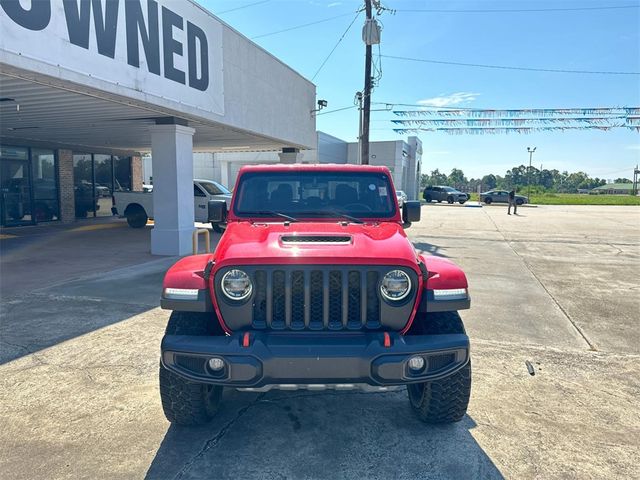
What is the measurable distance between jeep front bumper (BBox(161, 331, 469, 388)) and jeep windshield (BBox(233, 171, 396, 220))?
1516 mm

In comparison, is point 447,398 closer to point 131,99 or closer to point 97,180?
point 131,99

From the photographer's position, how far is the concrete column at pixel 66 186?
16812 millimetres

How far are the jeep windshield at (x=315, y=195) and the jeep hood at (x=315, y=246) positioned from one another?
40 cm

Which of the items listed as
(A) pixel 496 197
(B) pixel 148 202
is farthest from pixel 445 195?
(B) pixel 148 202

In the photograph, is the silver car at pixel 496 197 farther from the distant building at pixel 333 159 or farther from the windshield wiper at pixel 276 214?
the windshield wiper at pixel 276 214

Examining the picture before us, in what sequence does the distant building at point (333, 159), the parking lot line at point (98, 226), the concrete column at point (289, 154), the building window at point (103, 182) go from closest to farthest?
1. the parking lot line at point (98, 226)
2. the concrete column at point (289, 154)
3. the building window at point (103, 182)
4. the distant building at point (333, 159)

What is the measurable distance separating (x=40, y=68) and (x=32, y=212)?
38.7 feet

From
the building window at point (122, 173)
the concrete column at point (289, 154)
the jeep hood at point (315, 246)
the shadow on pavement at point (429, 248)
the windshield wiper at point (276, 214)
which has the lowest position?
the shadow on pavement at point (429, 248)

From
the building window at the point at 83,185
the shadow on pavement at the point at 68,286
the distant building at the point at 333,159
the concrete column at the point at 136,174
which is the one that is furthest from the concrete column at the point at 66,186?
the distant building at the point at 333,159

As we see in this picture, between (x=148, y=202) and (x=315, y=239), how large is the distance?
45.0 feet

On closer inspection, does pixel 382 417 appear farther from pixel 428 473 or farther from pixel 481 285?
pixel 481 285

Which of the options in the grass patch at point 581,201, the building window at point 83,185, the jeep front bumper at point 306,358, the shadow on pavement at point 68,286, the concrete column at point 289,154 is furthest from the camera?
the grass patch at point 581,201

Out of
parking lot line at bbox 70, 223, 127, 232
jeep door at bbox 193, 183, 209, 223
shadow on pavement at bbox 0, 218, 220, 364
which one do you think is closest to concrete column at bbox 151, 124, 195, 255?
shadow on pavement at bbox 0, 218, 220, 364

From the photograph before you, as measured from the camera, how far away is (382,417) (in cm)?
328
